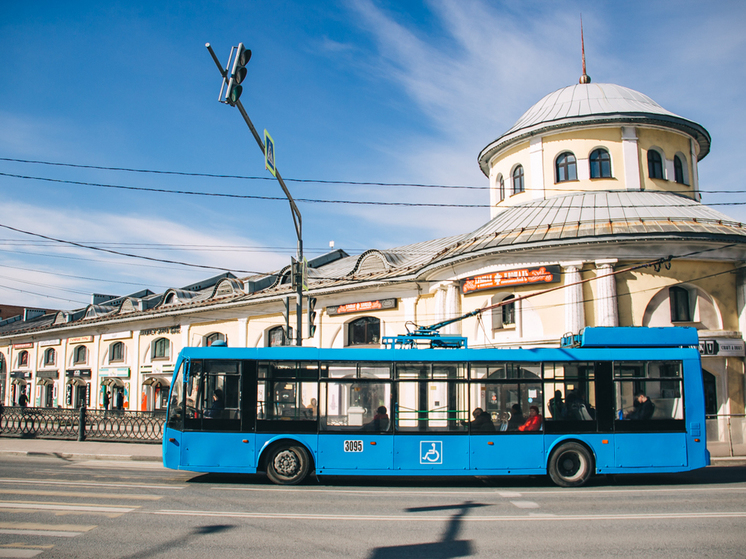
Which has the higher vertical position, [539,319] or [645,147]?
[645,147]

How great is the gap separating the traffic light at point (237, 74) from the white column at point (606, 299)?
14.6 metres

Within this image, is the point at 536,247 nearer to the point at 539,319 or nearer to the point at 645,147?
the point at 539,319

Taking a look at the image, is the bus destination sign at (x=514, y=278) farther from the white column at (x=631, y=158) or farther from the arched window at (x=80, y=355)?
the arched window at (x=80, y=355)

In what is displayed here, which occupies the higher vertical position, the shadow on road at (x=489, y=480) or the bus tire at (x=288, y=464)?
the bus tire at (x=288, y=464)

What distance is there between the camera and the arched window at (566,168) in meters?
25.2

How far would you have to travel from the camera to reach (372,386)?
12.0 m

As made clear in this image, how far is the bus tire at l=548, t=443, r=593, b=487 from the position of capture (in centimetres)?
1189

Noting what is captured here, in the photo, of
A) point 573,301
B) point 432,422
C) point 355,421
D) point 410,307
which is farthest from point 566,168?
point 355,421

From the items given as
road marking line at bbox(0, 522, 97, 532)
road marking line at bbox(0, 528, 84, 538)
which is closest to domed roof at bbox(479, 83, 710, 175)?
road marking line at bbox(0, 522, 97, 532)

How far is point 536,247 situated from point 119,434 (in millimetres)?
15844

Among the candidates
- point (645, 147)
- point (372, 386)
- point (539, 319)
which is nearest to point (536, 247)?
point (539, 319)

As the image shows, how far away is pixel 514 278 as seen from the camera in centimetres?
2148

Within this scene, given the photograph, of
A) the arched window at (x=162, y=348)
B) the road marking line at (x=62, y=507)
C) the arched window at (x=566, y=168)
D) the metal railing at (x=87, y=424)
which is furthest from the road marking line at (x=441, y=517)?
the arched window at (x=162, y=348)

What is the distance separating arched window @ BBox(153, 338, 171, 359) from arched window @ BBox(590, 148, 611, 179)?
88.5ft
